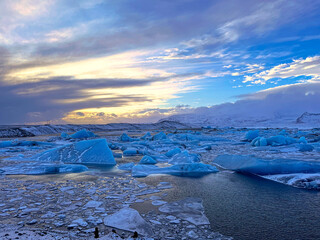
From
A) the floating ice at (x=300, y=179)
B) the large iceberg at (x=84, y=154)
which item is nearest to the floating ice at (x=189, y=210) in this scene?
the floating ice at (x=300, y=179)

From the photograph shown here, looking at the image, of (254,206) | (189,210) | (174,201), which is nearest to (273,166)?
(254,206)

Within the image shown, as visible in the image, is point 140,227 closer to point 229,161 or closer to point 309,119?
point 229,161

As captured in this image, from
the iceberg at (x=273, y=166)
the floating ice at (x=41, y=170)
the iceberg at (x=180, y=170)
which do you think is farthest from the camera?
the floating ice at (x=41, y=170)

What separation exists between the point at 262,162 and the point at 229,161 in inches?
52.1

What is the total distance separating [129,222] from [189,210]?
104cm

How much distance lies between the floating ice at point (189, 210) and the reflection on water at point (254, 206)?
4.6 inches

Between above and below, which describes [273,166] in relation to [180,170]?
above

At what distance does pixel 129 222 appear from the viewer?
312cm

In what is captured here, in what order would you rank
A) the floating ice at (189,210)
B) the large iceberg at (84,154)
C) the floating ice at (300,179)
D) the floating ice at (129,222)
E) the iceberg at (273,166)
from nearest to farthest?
the floating ice at (129,222) < the floating ice at (189,210) < the floating ice at (300,179) < the iceberg at (273,166) < the large iceberg at (84,154)

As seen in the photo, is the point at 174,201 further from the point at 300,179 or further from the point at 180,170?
the point at 300,179

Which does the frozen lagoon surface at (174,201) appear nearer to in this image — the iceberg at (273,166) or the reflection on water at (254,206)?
the reflection on water at (254,206)

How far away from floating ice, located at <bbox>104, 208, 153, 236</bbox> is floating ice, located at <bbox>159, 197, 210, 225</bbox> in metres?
0.59

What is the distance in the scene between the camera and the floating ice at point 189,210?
10.9 ft

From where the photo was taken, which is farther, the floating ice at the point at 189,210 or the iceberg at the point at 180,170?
the iceberg at the point at 180,170
